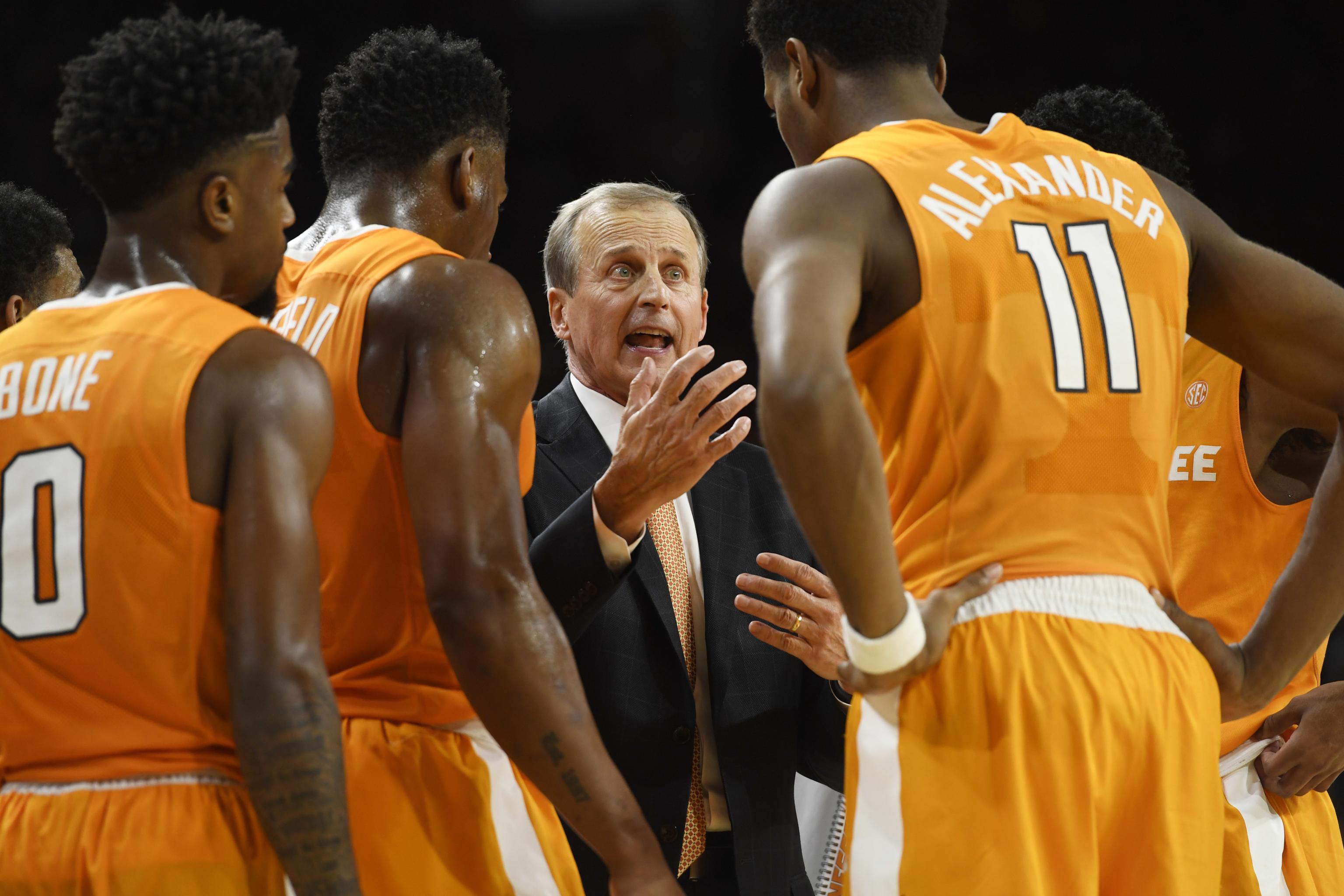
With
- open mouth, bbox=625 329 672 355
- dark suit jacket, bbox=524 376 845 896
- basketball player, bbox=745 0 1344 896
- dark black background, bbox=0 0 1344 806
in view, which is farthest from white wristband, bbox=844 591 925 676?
dark black background, bbox=0 0 1344 806

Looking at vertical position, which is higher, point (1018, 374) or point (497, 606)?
point (1018, 374)

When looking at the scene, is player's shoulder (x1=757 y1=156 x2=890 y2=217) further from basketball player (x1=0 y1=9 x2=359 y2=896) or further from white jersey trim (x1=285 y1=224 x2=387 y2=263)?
white jersey trim (x1=285 y1=224 x2=387 y2=263)

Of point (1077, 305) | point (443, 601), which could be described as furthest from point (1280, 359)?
point (443, 601)

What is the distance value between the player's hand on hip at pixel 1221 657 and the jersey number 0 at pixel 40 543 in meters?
1.36

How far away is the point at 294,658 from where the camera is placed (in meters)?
1.46

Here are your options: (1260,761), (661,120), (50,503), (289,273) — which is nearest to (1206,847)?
(1260,761)

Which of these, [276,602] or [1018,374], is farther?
[1018,374]

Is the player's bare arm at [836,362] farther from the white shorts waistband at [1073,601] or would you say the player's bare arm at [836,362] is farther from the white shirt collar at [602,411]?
the white shirt collar at [602,411]

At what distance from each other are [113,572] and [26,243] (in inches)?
79.0

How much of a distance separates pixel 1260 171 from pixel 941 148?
17.7 feet

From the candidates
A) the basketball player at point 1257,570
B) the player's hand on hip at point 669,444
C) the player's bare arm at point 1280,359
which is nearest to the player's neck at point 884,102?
the player's bare arm at point 1280,359

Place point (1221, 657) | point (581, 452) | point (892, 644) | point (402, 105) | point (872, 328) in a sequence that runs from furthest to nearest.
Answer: point (581, 452) < point (402, 105) < point (1221, 657) < point (872, 328) < point (892, 644)

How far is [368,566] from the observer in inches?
74.9

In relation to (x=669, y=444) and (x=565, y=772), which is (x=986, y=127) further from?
(x=565, y=772)
